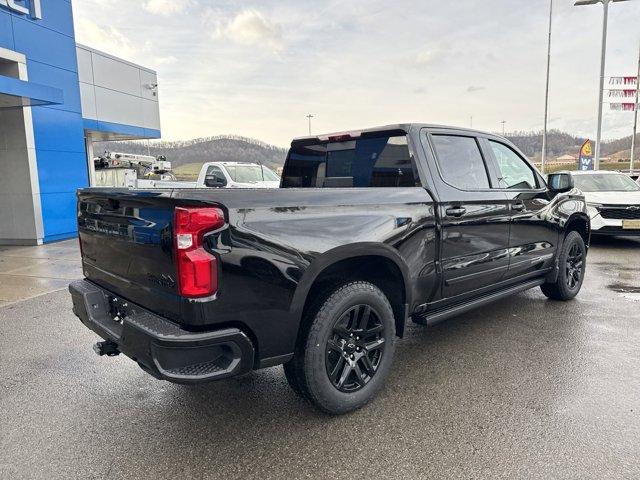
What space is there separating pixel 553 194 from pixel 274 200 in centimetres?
357

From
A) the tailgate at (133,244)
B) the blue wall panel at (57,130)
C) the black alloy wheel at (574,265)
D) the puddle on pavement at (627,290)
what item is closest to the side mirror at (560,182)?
the black alloy wheel at (574,265)

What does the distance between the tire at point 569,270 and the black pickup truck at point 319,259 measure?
900 mm

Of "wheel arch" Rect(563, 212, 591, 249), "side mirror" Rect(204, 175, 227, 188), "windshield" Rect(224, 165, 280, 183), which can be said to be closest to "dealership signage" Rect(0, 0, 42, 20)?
"side mirror" Rect(204, 175, 227, 188)

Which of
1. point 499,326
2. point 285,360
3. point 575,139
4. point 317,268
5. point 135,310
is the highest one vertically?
point 575,139

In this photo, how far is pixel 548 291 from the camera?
5.36m

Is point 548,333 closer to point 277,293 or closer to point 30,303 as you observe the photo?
point 277,293

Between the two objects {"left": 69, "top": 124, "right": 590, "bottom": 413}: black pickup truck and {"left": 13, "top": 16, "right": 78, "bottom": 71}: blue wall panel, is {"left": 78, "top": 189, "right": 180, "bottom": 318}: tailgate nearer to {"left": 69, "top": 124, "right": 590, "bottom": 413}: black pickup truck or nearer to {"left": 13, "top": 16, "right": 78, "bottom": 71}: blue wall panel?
{"left": 69, "top": 124, "right": 590, "bottom": 413}: black pickup truck

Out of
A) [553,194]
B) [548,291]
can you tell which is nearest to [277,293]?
[553,194]

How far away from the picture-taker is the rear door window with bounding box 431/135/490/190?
361 cm

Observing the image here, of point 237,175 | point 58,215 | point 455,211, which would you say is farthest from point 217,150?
point 455,211

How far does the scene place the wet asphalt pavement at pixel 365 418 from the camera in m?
2.41

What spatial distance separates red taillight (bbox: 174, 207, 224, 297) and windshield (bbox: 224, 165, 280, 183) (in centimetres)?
1075

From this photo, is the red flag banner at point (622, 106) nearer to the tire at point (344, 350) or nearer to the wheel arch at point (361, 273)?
the wheel arch at point (361, 273)

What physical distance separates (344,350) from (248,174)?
10958 millimetres
